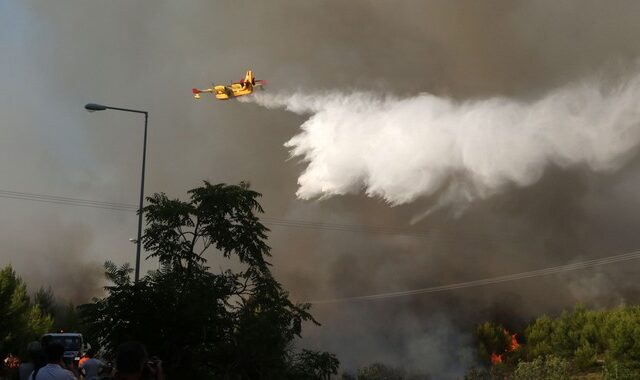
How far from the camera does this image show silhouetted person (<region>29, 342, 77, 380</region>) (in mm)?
7660

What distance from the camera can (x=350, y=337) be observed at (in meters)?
71.9

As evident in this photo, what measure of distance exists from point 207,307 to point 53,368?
14.0 metres

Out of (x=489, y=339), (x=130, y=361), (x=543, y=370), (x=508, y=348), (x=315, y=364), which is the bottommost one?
(x=130, y=361)

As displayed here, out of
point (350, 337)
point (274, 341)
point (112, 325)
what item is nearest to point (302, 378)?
point (274, 341)

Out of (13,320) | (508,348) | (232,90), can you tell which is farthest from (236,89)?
(508,348)

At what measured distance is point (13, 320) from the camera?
60.2 m

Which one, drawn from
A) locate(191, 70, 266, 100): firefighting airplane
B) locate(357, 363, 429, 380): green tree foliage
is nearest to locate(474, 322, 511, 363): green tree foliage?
locate(357, 363, 429, 380): green tree foliage

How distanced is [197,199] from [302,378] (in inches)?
280

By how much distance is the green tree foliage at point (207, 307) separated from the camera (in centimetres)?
2127

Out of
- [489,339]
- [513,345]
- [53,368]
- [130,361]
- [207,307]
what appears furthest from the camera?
[513,345]

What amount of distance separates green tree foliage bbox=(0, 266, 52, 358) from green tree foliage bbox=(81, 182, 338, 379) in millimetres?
33463

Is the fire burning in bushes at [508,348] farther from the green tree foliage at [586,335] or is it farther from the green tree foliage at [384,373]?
the green tree foliage at [384,373]

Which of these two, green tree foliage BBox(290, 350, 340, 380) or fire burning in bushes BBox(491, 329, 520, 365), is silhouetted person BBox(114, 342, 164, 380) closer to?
green tree foliage BBox(290, 350, 340, 380)

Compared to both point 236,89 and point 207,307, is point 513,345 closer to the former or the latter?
point 236,89
